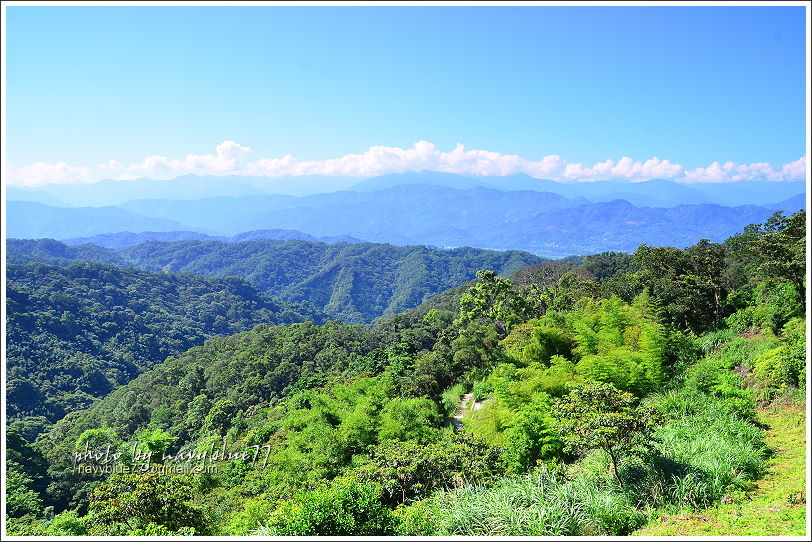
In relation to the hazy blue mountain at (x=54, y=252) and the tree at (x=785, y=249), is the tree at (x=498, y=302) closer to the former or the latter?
the tree at (x=785, y=249)

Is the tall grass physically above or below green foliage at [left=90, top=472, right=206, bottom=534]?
above

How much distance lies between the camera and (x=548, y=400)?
11859 millimetres

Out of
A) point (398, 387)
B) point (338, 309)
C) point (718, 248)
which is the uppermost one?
point (718, 248)

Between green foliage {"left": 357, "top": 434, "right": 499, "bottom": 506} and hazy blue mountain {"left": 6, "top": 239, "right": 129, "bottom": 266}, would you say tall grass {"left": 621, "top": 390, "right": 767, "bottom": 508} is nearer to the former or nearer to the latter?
green foliage {"left": 357, "top": 434, "right": 499, "bottom": 506}

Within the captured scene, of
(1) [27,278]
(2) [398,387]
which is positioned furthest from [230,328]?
(2) [398,387]

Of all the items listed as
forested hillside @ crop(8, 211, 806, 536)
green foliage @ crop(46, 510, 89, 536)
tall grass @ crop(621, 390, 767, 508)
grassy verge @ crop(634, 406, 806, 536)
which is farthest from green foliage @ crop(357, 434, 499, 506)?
green foliage @ crop(46, 510, 89, 536)

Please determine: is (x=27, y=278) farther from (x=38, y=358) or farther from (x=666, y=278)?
(x=666, y=278)

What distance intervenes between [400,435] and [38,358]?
75739mm

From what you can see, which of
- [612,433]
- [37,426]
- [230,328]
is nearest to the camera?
[612,433]

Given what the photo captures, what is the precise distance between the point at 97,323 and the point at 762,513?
9821cm

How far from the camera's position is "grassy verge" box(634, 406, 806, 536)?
17.4 ft

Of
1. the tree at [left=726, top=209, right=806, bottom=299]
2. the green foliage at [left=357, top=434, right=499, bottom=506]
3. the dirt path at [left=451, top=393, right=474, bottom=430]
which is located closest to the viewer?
the green foliage at [left=357, top=434, right=499, bottom=506]

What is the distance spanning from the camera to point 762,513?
5695 mm

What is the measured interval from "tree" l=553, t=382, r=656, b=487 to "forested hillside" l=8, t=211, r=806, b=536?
0.03 meters
